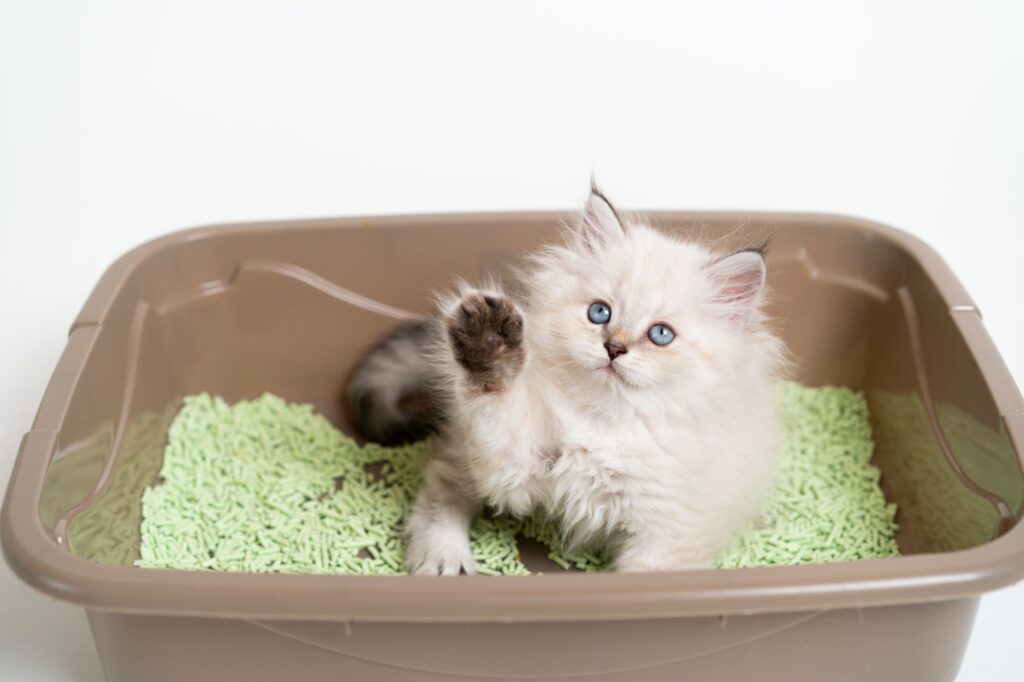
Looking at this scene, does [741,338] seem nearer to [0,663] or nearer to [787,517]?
[787,517]

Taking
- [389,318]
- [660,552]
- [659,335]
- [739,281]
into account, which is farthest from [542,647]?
[389,318]

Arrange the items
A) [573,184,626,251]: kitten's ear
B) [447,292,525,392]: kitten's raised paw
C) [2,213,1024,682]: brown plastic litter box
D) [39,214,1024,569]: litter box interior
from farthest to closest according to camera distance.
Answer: [39,214,1024,569]: litter box interior < [573,184,626,251]: kitten's ear < [447,292,525,392]: kitten's raised paw < [2,213,1024,682]: brown plastic litter box

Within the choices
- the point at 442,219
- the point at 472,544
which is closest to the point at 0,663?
the point at 472,544

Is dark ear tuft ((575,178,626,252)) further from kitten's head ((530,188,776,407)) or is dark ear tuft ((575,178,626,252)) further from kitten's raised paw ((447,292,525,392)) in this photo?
kitten's raised paw ((447,292,525,392))

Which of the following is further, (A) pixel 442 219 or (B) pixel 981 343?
(A) pixel 442 219

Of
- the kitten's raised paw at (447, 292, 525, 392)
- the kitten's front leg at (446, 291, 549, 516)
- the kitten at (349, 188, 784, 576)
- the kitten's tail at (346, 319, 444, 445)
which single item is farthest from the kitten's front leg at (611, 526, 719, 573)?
the kitten's tail at (346, 319, 444, 445)
